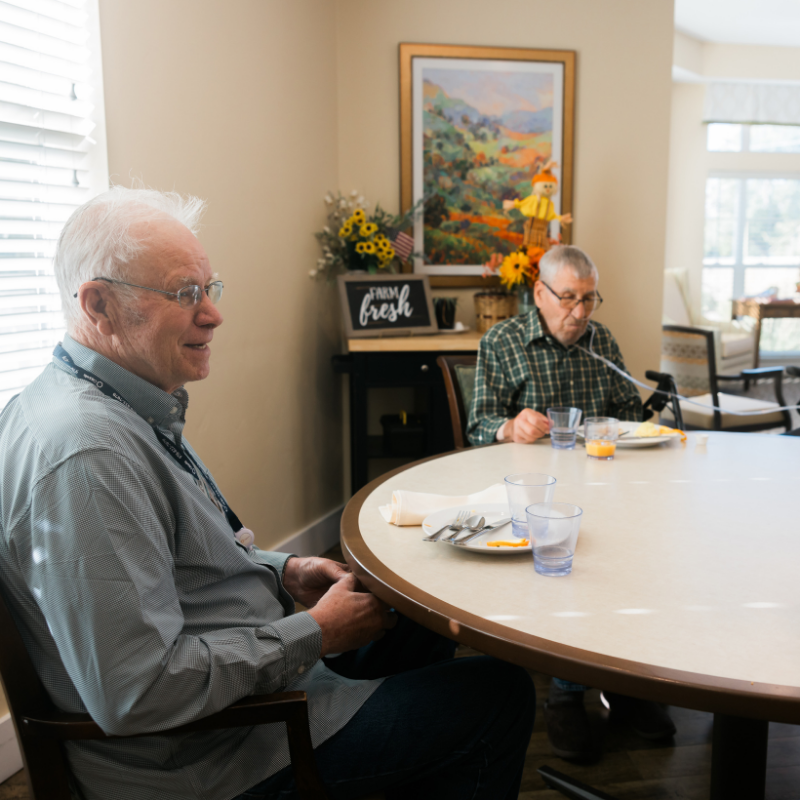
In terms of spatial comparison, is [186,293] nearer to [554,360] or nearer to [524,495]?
[524,495]

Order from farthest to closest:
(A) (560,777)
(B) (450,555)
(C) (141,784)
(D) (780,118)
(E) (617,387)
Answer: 1. (D) (780,118)
2. (E) (617,387)
3. (A) (560,777)
4. (B) (450,555)
5. (C) (141,784)

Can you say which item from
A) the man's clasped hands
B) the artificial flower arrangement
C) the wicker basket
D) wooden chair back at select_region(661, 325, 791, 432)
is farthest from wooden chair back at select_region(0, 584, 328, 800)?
wooden chair back at select_region(661, 325, 791, 432)

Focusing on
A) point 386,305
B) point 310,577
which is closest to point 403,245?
point 386,305

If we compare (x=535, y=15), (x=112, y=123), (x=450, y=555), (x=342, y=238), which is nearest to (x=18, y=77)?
(x=112, y=123)

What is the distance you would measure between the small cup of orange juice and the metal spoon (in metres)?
0.57

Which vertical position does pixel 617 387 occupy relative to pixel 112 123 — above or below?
below

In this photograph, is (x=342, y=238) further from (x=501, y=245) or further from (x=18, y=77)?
(x=18, y=77)

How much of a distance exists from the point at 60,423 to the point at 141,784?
19.2 inches

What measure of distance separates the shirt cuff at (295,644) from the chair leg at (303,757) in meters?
0.07

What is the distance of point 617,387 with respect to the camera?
2.34 metres

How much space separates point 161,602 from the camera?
2.86 feet

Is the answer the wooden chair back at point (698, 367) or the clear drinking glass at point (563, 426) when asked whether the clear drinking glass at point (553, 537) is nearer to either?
the clear drinking glass at point (563, 426)

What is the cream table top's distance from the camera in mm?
786

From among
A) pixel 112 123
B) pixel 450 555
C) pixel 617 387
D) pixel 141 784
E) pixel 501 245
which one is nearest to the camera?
pixel 141 784
